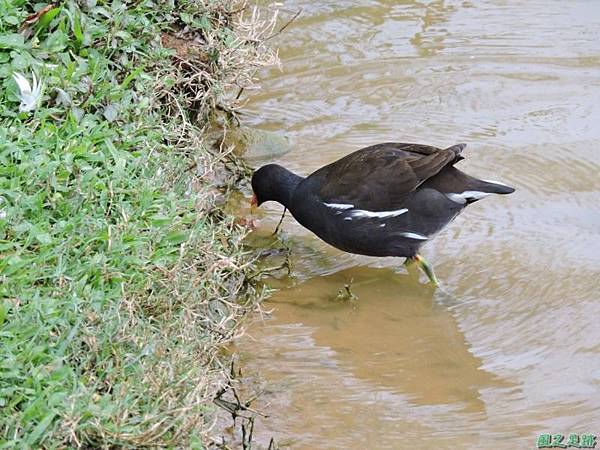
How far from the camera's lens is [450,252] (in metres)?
6.37

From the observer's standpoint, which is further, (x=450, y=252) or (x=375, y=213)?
(x=450, y=252)

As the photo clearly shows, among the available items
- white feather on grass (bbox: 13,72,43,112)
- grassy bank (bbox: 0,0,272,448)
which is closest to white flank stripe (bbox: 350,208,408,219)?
grassy bank (bbox: 0,0,272,448)

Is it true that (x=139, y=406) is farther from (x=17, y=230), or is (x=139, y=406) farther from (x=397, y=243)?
(x=397, y=243)

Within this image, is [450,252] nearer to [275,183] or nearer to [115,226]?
[275,183]

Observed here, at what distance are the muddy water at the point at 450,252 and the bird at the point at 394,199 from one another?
0.23 meters

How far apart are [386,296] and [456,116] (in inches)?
78.4

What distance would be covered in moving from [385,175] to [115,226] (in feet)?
6.55

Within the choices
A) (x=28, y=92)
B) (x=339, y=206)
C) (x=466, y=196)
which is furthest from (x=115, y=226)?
(x=466, y=196)

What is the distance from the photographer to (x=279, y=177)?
6.51m

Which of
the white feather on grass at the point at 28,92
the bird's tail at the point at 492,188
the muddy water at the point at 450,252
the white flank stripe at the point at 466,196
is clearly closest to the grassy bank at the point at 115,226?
the white feather on grass at the point at 28,92

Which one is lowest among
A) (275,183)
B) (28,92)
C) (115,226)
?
(275,183)

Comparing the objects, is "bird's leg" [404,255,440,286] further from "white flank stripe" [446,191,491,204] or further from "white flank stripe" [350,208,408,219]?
"white flank stripe" [446,191,491,204]

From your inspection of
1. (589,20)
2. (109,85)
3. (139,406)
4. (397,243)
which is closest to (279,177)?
(397,243)

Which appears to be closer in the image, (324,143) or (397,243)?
(397,243)
